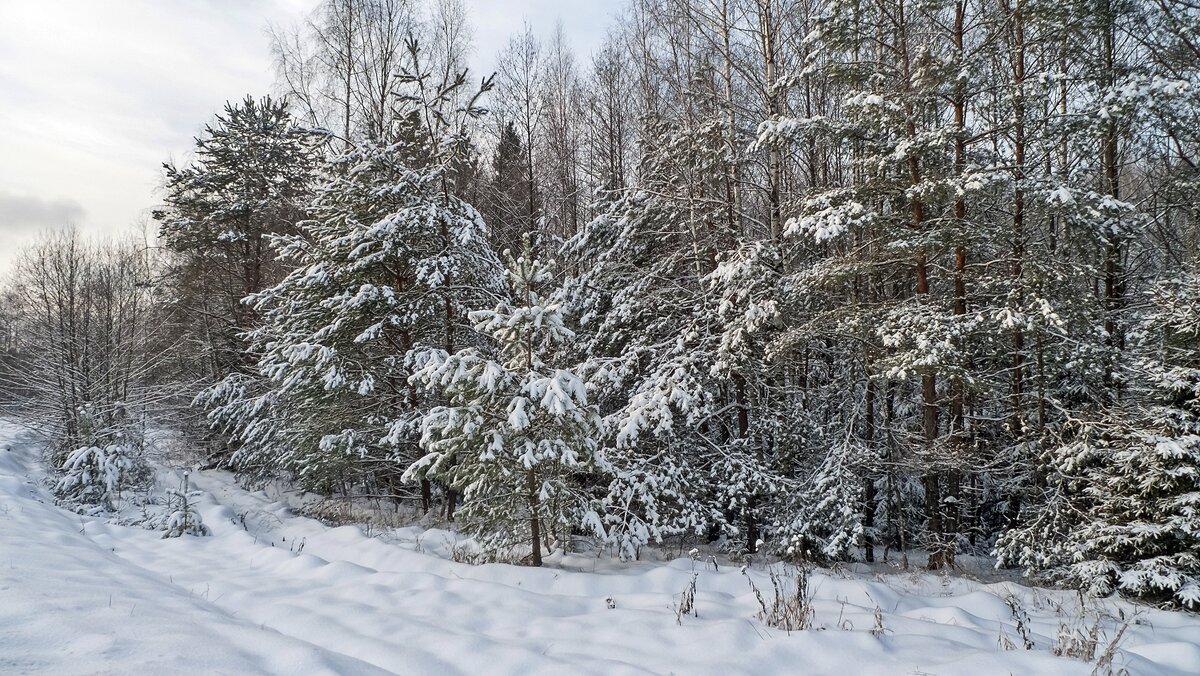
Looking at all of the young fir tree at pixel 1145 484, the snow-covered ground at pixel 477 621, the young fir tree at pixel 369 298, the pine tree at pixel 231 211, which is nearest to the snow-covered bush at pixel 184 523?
the snow-covered ground at pixel 477 621

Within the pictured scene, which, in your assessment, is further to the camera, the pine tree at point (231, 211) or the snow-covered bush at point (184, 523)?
the pine tree at point (231, 211)

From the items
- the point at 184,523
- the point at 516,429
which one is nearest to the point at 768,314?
the point at 516,429

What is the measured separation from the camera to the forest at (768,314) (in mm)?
6625

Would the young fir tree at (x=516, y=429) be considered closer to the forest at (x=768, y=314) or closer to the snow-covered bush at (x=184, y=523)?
the forest at (x=768, y=314)

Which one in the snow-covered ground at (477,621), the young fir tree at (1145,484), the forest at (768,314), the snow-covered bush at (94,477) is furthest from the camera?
the snow-covered bush at (94,477)

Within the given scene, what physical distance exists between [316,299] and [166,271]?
1193 centimetres

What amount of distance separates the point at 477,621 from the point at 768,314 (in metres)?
6.05

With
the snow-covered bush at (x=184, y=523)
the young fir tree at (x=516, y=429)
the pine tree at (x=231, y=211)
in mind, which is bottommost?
the snow-covered bush at (x=184, y=523)

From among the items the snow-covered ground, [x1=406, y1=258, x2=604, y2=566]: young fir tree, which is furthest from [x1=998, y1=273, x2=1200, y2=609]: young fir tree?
[x1=406, y1=258, x2=604, y2=566]: young fir tree

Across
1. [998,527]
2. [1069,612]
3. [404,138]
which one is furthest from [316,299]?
[998,527]

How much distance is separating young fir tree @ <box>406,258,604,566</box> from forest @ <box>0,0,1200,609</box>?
45 millimetres

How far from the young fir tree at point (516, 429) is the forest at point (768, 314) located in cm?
5

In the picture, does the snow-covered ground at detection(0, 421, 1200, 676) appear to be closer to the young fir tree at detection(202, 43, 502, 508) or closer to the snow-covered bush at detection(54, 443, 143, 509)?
the young fir tree at detection(202, 43, 502, 508)

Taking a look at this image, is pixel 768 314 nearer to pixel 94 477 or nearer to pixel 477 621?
pixel 477 621
